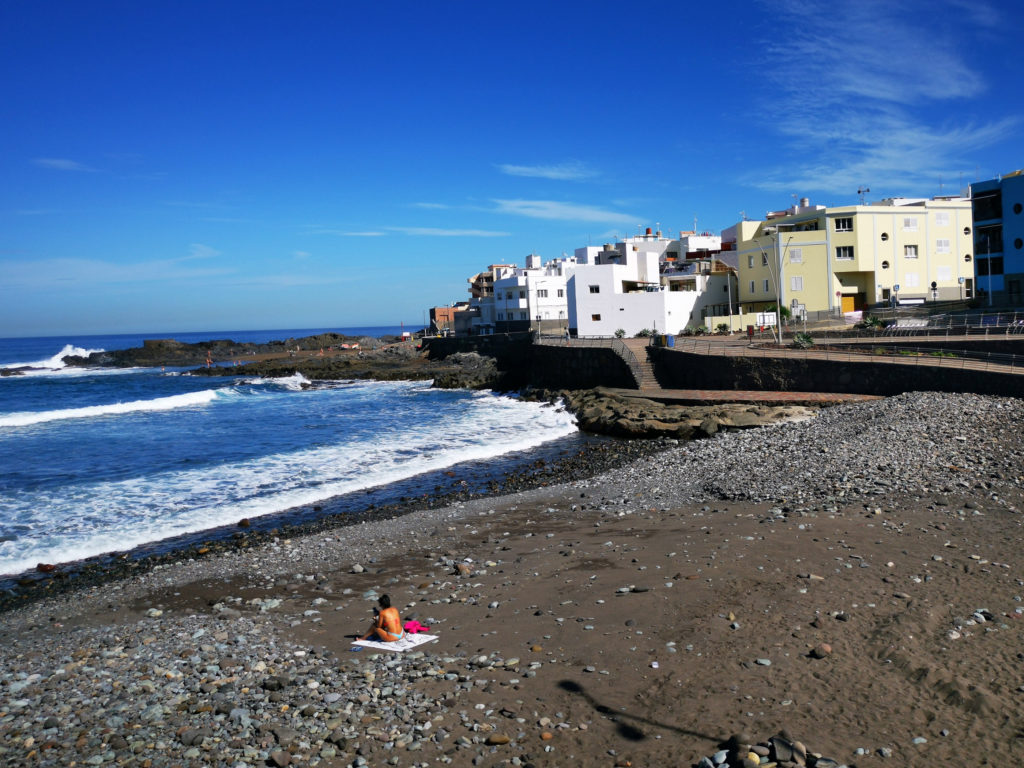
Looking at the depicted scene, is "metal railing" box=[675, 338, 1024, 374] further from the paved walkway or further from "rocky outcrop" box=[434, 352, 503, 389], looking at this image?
"rocky outcrop" box=[434, 352, 503, 389]

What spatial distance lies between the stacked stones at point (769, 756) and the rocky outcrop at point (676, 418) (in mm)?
19420

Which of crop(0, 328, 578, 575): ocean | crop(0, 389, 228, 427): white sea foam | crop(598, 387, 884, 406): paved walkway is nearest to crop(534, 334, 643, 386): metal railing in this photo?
crop(598, 387, 884, 406): paved walkway

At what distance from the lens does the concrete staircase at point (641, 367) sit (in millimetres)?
35750

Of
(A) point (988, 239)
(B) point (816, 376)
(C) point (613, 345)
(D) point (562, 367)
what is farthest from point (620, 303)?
(B) point (816, 376)

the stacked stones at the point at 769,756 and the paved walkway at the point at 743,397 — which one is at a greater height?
the paved walkway at the point at 743,397

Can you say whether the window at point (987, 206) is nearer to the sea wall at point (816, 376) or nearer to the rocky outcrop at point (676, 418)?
the sea wall at point (816, 376)

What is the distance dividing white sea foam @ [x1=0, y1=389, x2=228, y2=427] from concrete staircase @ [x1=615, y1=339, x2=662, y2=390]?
27932mm

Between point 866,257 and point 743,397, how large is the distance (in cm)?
2789

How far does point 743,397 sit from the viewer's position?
28078 mm

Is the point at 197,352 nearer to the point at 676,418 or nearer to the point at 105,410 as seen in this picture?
the point at 105,410

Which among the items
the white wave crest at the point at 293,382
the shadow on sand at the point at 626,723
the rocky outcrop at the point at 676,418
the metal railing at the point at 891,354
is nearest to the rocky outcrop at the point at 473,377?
the white wave crest at the point at 293,382

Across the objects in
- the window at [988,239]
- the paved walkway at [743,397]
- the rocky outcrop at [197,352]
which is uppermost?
the window at [988,239]

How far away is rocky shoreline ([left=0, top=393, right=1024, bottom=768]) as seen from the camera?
21.1 feet

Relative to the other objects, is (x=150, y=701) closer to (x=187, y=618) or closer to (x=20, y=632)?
(x=187, y=618)
